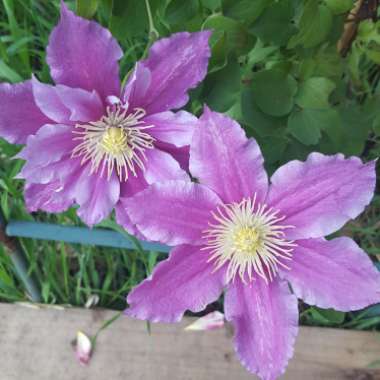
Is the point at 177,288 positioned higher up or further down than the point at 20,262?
higher up

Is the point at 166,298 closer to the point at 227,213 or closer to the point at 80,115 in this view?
the point at 227,213

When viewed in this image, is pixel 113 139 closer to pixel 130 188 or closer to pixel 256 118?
pixel 130 188

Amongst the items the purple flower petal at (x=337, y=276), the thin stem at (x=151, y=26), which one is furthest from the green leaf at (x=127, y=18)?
the purple flower petal at (x=337, y=276)

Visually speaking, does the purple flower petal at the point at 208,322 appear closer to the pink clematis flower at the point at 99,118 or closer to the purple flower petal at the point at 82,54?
the pink clematis flower at the point at 99,118

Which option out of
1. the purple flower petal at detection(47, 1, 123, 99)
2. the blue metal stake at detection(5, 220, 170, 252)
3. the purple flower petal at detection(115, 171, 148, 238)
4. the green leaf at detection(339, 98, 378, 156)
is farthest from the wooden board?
the purple flower petal at detection(47, 1, 123, 99)

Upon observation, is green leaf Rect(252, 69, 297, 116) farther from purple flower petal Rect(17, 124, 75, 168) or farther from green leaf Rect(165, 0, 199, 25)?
purple flower petal Rect(17, 124, 75, 168)

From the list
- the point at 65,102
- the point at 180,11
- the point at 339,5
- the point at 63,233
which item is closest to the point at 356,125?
the point at 339,5
